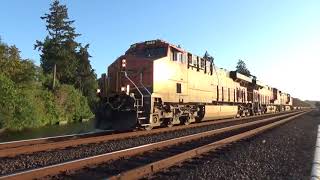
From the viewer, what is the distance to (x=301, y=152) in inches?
486

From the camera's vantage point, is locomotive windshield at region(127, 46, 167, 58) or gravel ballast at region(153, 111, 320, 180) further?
locomotive windshield at region(127, 46, 167, 58)

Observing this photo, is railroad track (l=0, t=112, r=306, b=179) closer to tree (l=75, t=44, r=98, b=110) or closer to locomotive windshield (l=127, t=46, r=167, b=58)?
locomotive windshield (l=127, t=46, r=167, b=58)

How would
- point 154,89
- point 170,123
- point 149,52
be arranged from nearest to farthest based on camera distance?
point 154,89, point 149,52, point 170,123

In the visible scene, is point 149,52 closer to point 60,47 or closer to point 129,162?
point 129,162

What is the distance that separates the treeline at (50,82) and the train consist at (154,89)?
8.73 ft

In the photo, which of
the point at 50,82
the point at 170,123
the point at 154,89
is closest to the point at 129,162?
the point at 154,89

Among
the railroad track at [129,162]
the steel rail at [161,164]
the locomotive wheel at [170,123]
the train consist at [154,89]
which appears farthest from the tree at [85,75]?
the steel rail at [161,164]

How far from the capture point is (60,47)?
6681 cm

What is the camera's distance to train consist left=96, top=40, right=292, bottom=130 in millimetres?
16594

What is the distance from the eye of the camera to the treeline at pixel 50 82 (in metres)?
37.7

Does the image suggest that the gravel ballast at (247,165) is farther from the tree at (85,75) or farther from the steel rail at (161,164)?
the tree at (85,75)

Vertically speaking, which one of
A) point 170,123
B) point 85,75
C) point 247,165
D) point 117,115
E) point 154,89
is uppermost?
point 85,75

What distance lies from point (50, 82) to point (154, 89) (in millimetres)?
43308

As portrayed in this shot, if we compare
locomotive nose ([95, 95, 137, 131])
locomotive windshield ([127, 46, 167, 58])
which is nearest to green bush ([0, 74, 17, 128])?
locomotive windshield ([127, 46, 167, 58])
